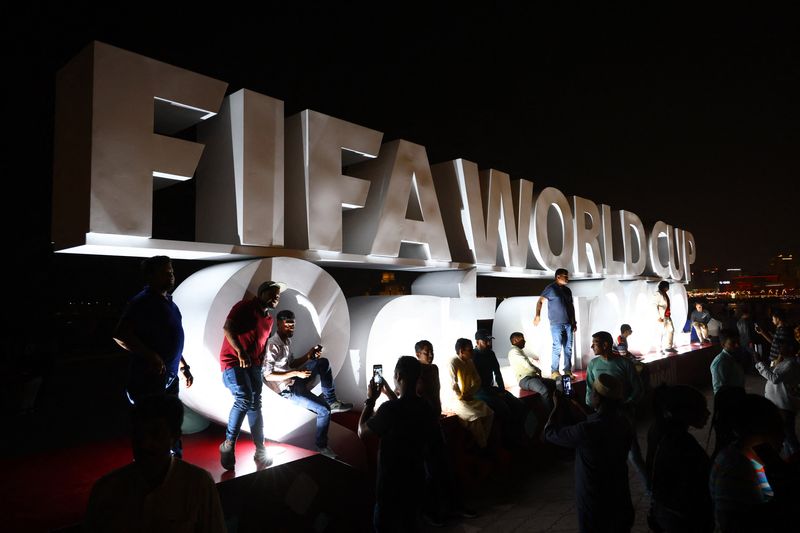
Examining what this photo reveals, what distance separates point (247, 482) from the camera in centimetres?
438

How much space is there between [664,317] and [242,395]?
36.8ft

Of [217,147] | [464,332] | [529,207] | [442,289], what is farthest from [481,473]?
[529,207]

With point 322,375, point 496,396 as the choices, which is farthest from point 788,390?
point 322,375

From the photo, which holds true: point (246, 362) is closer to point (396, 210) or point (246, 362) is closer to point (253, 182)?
point (253, 182)

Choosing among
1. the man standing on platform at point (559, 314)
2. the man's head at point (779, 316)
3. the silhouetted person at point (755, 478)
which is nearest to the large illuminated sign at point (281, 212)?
the man standing on platform at point (559, 314)

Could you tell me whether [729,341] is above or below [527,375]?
above

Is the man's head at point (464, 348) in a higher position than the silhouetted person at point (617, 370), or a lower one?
higher

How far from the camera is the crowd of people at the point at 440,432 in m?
1.98

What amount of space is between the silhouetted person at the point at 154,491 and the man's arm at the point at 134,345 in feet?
6.16

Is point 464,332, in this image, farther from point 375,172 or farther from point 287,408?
point 287,408

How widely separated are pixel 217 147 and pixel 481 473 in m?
4.76

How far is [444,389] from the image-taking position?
704 cm

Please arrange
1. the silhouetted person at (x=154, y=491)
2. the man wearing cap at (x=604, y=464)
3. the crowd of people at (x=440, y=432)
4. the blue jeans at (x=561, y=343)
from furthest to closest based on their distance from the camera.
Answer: the blue jeans at (x=561, y=343), the man wearing cap at (x=604, y=464), the crowd of people at (x=440, y=432), the silhouetted person at (x=154, y=491)

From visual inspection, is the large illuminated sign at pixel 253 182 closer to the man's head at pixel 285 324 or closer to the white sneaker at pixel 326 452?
the man's head at pixel 285 324
